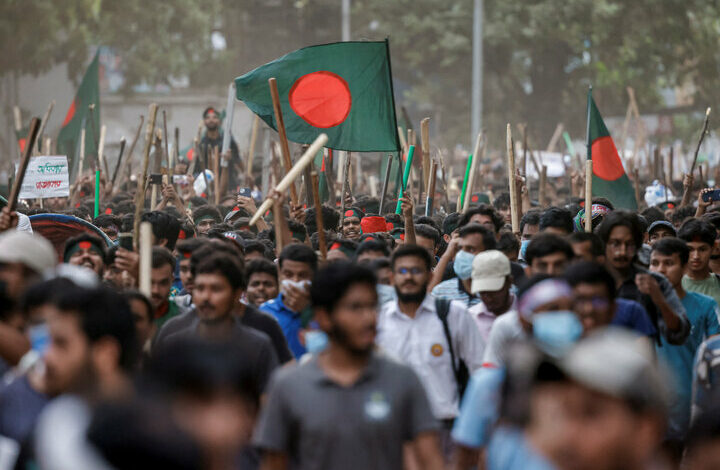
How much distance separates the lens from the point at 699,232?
292 inches

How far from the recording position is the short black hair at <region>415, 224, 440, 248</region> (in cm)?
862

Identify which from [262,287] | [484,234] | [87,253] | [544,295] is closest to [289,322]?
[262,287]

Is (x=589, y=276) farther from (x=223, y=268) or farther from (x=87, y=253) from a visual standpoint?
(x=87, y=253)

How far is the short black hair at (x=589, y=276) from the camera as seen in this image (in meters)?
4.83

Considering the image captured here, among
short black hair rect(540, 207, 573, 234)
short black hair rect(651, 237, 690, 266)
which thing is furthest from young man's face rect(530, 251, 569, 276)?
short black hair rect(540, 207, 573, 234)

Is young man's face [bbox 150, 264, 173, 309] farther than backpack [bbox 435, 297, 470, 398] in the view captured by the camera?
Yes

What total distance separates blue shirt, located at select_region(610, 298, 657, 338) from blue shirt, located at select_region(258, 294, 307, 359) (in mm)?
1498

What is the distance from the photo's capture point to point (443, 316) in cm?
558

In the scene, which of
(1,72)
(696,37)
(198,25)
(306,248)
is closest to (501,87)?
(696,37)

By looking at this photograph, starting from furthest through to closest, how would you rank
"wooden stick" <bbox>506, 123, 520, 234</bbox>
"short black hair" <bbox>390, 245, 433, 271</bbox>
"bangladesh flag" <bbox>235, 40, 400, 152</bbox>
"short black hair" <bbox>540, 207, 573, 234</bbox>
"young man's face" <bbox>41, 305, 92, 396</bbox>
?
"wooden stick" <bbox>506, 123, 520, 234</bbox> → "bangladesh flag" <bbox>235, 40, 400, 152</bbox> → "short black hair" <bbox>540, 207, 573, 234</bbox> → "short black hair" <bbox>390, 245, 433, 271</bbox> → "young man's face" <bbox>41, 305, 92, 396</bbox>

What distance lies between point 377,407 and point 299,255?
2277 millimetres

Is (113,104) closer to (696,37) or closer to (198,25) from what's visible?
(198,25)

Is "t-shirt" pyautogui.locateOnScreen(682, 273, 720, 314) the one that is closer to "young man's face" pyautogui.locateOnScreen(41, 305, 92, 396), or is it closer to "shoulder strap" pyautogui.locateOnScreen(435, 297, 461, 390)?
"shoulder strap" pyautogui.locateOnScreen(435, 297, 461, 390)

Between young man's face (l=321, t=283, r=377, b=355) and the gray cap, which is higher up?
the gray cap
